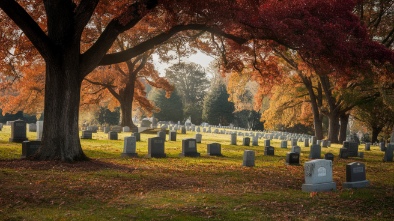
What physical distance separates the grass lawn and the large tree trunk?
69cm

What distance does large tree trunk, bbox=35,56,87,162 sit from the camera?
1356 cm

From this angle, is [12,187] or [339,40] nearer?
[12,187]

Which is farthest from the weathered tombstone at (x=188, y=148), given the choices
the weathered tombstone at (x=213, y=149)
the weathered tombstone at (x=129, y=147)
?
the weathered tombstone at (x=129, y=147)

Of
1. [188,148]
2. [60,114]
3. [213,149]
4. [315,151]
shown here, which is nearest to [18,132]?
[60,114]

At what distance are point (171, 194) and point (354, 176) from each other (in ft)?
16.6

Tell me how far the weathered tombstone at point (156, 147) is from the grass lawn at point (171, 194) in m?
2.61

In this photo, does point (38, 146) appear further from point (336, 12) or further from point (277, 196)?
point (336, 12)

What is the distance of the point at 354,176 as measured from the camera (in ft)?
36.3

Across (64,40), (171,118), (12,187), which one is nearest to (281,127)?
(171,118)

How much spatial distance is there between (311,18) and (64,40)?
8.24 metres

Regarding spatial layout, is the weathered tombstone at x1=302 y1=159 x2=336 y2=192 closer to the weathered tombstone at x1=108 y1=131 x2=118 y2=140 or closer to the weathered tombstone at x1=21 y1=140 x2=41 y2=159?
the weathered tombstone at x1=21 y1=140 x2=41 y2=159

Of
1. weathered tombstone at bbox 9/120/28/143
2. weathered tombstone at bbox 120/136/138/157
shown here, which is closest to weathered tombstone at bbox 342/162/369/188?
weathered tombstone at bbox 120/136/138/157

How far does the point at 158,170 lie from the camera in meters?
13.2

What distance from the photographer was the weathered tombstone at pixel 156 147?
55.8 feet
